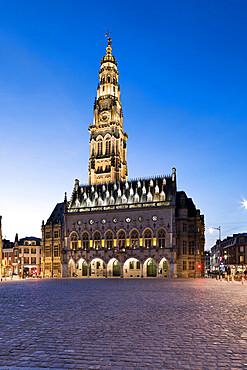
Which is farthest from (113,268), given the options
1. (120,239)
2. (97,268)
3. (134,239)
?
(134,239)

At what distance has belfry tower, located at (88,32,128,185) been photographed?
108 metres

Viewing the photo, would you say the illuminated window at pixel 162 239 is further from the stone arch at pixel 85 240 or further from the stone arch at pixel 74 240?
the stone arch at pixel 74 240

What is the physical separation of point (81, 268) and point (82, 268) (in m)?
0.26

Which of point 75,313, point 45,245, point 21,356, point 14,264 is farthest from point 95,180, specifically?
point 21,356

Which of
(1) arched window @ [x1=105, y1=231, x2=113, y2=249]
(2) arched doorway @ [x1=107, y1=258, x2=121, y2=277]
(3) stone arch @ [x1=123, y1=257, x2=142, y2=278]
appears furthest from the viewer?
(1) arched window @ [x1=105, y1=231, x2=113, y2=249]

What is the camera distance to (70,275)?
90.1 meters

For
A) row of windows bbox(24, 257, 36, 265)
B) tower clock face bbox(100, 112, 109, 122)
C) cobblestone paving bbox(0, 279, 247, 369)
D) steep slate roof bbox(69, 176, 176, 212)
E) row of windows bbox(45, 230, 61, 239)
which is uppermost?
tower clock face bbox(100, 112, 109, 122)

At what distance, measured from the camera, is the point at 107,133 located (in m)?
112

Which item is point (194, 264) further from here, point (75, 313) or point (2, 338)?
point (2, 338)

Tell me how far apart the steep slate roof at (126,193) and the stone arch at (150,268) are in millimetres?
13046

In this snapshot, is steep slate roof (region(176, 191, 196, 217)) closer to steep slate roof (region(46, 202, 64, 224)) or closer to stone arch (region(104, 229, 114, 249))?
stone arch (region(104, 229, 114, 249))

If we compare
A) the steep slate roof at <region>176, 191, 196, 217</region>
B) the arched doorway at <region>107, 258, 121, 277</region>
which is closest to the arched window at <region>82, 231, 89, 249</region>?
the arched doorway at <region>107, 258, 121, 277</region>

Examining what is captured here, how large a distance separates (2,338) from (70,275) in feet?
267

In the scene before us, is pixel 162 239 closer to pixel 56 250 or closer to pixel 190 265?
pixel 190 265
